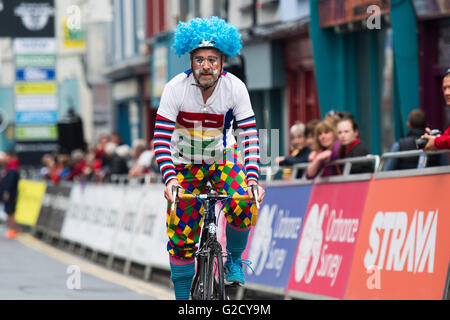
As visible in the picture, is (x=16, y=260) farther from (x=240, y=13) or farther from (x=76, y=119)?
(x=76, y=119)

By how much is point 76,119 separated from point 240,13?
7180 mm

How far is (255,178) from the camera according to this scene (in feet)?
25.1

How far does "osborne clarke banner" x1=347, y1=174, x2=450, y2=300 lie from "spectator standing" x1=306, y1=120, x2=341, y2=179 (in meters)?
1.36

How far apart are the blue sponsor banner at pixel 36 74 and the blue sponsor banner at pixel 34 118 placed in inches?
38.7

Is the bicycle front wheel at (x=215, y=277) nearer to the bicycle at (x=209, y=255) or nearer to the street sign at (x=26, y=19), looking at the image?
the bicycle at (x=209, y=255)

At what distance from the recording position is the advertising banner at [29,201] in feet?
90.7

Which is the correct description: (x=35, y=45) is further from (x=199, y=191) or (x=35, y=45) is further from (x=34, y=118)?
(x=199, y=191)

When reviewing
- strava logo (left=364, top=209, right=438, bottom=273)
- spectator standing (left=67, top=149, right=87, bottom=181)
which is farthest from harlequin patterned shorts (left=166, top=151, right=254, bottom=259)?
spectator standing (left=67, top=149, right=87, bottom=181)

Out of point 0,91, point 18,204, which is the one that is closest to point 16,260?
point 18,204

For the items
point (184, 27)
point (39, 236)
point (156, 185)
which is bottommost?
point (39, 236)

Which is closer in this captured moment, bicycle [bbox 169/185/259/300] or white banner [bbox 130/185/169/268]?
bicycle [bbox 169/185/259/300]

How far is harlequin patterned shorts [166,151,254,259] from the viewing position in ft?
25.9

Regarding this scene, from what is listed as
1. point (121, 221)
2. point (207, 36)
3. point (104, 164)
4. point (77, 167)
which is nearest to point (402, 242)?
point (207, 36)

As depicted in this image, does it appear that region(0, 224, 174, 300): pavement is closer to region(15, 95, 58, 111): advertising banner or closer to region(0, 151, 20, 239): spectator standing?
region(0, 151, 20, 239): spectator standing
